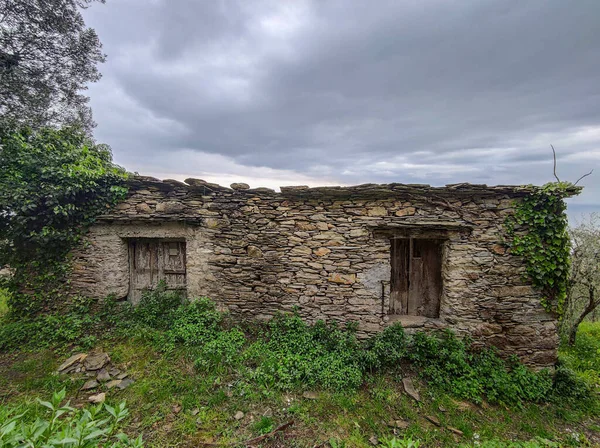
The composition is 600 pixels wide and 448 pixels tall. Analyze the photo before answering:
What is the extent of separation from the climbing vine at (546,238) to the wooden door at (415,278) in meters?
1.30

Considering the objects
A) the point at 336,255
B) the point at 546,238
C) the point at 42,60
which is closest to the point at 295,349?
the point at 336,255

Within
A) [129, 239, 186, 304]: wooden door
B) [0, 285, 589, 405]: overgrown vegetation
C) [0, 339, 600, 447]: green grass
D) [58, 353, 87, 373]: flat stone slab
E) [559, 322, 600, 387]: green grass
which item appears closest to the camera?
[0, 339, 600, 447]: green grass

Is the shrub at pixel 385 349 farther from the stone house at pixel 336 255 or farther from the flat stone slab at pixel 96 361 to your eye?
the flat stone slab at pixel 96 361

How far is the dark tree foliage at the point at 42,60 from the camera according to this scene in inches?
184

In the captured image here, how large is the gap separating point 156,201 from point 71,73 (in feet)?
13.7

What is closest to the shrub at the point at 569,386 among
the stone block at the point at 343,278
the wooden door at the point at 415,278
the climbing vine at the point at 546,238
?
the climbing vine at the point at 546,238

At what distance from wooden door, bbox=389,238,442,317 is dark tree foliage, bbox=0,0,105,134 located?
24.8ft

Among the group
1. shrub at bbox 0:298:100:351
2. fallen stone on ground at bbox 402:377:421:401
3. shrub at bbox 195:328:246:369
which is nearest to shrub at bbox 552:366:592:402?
fallen stone on ground at bbox 402:377:421:401

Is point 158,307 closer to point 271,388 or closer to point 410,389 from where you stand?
point 271,388

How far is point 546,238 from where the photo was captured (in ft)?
12.9

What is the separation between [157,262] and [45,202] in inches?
80.5

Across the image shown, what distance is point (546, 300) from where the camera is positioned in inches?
158

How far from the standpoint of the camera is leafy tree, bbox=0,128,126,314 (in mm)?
3977

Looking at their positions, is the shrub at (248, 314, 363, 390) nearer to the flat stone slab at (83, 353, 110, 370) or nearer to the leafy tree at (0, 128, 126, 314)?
the flat stone slab at (83, 353, 110, 370)
